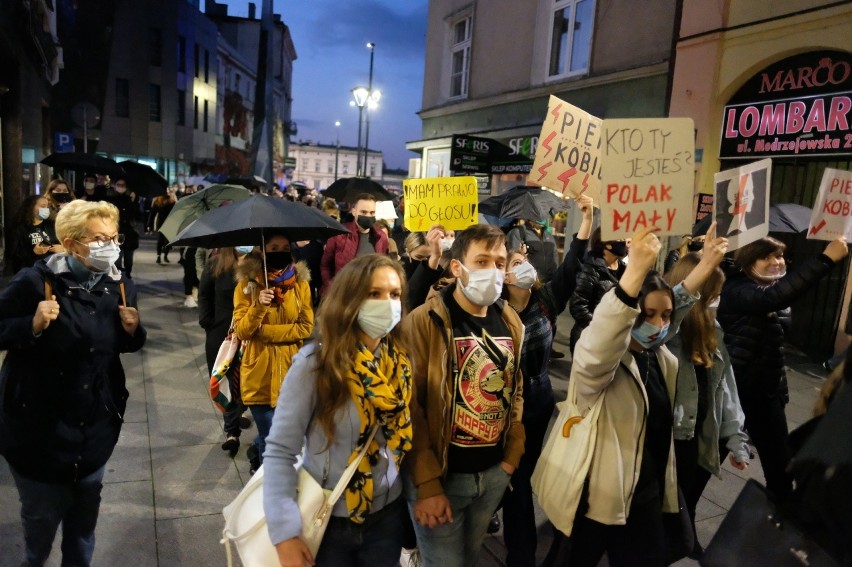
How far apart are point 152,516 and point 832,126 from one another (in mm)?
9518

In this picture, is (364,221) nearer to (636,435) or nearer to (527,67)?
(636,435)

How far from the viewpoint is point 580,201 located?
362 cm

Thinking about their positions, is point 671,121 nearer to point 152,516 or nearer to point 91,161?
point 152,516

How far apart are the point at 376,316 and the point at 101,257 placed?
1.41 meters

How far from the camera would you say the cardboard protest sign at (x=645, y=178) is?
2.42 m

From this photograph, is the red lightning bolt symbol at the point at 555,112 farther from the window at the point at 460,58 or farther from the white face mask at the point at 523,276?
the window at the point at 460,58

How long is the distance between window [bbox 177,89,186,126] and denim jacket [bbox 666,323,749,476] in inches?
1651

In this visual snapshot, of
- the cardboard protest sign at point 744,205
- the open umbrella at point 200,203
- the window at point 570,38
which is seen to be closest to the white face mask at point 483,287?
the cardboard protest sign at point 744,205

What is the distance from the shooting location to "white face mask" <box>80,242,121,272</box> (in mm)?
2699

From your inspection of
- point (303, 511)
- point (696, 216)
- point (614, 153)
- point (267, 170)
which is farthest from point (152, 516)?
point (267, 170)

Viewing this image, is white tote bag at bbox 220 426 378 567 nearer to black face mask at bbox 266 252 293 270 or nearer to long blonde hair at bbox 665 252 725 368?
long blonde hair at bbox 665 252 725 368

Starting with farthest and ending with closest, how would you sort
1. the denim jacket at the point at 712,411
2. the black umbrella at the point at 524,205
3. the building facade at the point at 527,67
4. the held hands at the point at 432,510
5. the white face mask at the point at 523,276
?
the building facade at the point at 527,67
the black umbrella at the point at 524,205
the white face mask at the point at 523,276
the denim jacket at the point at 712,411
the held hands at the point at 432,510

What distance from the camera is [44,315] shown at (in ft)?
8.05

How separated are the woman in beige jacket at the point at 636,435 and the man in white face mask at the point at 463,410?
14.4 inches
